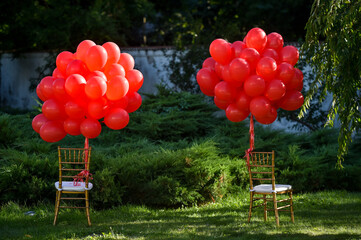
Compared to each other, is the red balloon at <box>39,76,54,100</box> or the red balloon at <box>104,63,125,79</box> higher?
the red balloon at <box>104,63,125,79</box>

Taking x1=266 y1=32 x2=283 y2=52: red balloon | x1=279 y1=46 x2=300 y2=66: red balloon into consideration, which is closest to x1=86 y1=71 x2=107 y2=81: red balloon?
x1=266 y1=32 x2=283 y2=52: red balloon

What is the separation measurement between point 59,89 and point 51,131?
50 centimetres

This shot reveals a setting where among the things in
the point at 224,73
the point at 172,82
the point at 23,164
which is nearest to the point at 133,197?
the point at 23,164

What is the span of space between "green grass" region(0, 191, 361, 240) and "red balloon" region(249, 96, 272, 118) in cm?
134

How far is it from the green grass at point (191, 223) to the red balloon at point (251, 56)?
1.92 m

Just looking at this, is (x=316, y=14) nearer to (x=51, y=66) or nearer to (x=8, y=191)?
(x=8, y=191)

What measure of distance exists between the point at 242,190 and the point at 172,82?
5043 millimetres

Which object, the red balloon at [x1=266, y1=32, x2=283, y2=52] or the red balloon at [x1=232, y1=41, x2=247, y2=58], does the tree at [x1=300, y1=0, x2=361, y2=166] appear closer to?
the red balloon at [x1=266, y1=32, x2=283, y2=52]

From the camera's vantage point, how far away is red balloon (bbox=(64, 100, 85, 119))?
17.6ft

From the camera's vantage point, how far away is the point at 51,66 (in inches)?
516

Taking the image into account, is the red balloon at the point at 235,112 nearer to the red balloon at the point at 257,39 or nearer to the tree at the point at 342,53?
the red balloon at the point at 257,39

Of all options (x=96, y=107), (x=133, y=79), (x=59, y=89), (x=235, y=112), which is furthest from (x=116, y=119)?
(x=235, y=112)

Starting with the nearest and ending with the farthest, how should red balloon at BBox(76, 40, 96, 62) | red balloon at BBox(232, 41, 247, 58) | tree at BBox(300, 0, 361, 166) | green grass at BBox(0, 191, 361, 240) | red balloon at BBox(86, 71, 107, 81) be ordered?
tree at BBox(300, 0, 361, 166), green grass at BBox(0, 191, 361, 240), red balloon at BBox(86, 71, 107, 81), red balloon at BBox(76, 40, 96, 62), red balloon at BBox(232, 41, 247, 58)

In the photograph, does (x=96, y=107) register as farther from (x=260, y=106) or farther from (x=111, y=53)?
(x=260, y=106)
